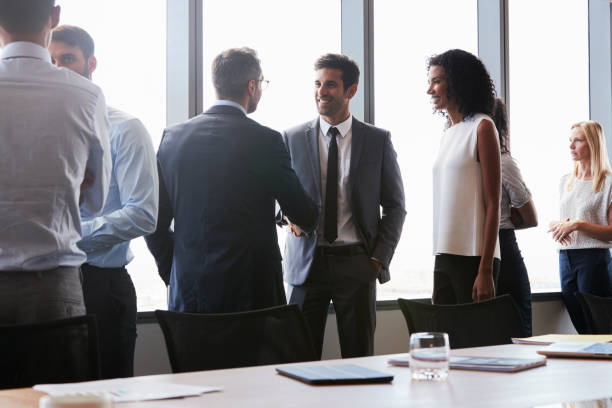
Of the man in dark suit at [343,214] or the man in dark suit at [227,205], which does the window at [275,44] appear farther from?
the man in dark suit at [227,205]

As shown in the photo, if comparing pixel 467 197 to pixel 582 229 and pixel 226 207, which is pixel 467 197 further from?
pixel 582 229

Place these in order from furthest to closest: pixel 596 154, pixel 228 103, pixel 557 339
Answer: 1. pixel 596 154
2. pixel 228 103
3. pixel 557 339

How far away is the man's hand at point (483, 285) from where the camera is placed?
3156 millimetres

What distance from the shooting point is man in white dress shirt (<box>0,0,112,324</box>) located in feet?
6.17

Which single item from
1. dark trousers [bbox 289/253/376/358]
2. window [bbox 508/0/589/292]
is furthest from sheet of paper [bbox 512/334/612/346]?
window [bbox 508/0/589/292]

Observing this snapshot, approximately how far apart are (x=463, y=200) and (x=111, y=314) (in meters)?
1.64

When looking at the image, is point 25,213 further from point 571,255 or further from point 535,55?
point 535,55

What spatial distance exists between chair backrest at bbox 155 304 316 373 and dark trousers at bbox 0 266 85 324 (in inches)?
10.6

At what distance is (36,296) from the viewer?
6.24 ft

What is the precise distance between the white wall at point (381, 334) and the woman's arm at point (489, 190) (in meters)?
1.49

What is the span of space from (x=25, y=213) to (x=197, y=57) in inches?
98.7

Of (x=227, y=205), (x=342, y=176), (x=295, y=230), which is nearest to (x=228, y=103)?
(x=227, y=205)

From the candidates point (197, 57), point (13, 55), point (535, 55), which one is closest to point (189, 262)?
point (13, 55)

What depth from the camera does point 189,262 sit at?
9.09ft
